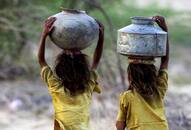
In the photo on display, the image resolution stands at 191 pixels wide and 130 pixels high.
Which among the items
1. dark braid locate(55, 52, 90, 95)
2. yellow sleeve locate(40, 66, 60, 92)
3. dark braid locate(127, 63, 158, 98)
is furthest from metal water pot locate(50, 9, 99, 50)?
dark braid locate(127, 63, 158, 98)

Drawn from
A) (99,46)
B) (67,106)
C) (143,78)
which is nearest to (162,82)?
(143,78)

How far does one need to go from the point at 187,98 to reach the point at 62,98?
187 inches

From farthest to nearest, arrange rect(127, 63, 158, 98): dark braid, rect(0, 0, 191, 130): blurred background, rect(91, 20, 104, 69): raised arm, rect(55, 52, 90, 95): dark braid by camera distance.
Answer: rect(0, 0, 191, 130): blurred background, rect(91, 20, 104, 69): raised arm, rect(55, 52, 90, 95): dark braid, rect(127, 63, 158, 98): dark braid

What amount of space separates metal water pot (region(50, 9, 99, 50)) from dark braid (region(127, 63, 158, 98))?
1.36ft

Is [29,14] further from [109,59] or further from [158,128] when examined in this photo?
[158,128]

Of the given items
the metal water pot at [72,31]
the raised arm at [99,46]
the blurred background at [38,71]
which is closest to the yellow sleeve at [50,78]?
the metal water pot at [72,31]

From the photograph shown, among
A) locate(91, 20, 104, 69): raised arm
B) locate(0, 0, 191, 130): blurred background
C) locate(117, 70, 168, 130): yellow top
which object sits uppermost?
locate(91, 20, 104, 69): raised arm

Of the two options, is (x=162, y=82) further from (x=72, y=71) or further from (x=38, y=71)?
(x=38, y=71)

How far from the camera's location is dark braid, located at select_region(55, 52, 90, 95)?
5547mm

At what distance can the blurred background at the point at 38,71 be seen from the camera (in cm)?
903

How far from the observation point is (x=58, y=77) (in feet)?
18.4

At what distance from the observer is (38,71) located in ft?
39.2

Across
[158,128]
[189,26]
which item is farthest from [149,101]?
[189,26]

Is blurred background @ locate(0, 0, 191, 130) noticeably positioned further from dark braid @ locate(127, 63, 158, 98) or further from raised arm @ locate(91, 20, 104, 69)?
dark braid @ locate(127, 63, 158, 98)
